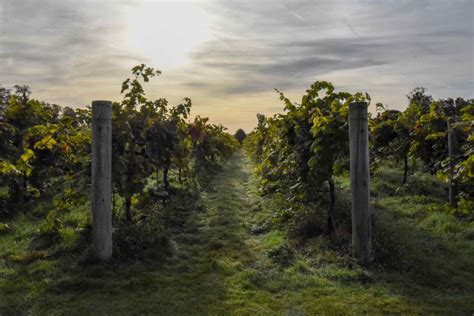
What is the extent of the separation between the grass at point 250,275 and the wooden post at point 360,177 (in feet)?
0.87

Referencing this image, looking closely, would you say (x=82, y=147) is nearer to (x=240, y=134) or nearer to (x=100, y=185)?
(x=100, y=185)

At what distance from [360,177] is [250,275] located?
6.36 feet

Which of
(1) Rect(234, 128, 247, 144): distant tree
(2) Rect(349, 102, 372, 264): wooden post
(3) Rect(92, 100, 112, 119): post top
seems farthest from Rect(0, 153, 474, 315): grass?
(1) Rect(234, 128, 247, 144): distant tree

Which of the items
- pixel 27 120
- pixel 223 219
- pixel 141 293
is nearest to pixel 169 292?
pixel 141 293

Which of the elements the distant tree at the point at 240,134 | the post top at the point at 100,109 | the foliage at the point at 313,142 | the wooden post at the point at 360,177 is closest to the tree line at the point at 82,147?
the post top at the point at 100,109

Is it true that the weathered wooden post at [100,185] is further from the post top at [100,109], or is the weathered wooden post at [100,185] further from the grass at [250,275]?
the grass at [250,275]

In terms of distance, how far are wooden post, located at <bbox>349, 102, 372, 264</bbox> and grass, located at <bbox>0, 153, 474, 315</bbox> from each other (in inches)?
10.4

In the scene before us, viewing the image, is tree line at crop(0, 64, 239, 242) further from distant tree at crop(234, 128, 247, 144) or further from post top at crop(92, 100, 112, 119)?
distant tree at crop(234, 128, 247, 144)

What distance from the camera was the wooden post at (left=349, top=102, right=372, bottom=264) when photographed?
17.3 feet

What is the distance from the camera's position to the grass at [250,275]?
412 cm

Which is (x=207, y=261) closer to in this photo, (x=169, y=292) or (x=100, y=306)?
(x=169, y=292)

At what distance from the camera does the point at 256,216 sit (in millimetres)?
8531

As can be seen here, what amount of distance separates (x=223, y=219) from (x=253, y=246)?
188cm

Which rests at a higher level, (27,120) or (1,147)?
(27,120)
